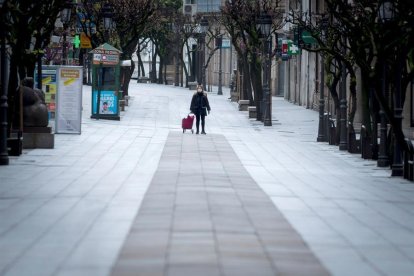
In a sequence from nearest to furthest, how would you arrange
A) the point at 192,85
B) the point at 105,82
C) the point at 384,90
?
the point at 384,90
the point at 105,82
the point at 192,85

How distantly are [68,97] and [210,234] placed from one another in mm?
24701

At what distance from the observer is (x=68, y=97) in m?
38.7

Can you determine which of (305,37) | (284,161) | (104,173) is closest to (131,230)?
(104,173)

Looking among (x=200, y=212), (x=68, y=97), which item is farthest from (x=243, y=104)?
(x=200, y=212)

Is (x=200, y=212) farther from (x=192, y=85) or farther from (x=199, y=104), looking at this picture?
(x=192, y=85)

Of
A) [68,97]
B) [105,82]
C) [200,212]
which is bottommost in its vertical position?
[200,212]

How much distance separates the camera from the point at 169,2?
115438 millimetres

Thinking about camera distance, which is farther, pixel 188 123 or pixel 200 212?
pixel 188 123

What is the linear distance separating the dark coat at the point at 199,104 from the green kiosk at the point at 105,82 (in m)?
6.87

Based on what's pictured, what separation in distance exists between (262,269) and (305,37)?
107 ft

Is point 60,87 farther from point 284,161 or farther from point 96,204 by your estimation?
point 96,204

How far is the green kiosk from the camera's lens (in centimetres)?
4975

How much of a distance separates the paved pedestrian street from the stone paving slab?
0.06ft

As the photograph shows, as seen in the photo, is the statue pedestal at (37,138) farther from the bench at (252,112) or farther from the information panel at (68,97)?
the bench at (252,112)
